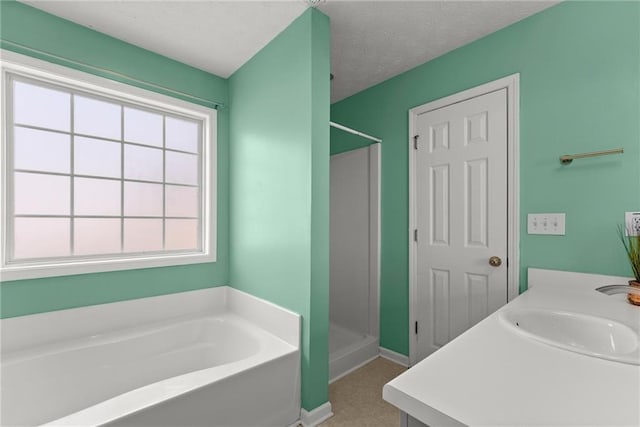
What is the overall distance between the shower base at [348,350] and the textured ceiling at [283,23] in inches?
93.3

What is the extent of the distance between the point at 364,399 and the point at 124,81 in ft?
9.09

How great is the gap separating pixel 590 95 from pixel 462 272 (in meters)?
1.25

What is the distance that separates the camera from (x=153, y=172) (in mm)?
2229

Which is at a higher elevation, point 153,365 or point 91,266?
point 91,266

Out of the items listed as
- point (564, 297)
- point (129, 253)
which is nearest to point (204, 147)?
point (129, 253)

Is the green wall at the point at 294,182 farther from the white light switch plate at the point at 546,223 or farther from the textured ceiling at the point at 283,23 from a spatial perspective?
the white light switch plate at the point at 546,223

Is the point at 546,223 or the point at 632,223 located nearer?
the point at 632,223

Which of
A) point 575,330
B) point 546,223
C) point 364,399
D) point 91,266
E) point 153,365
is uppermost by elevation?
point 546,223

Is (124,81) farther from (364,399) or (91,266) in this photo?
(364,399)

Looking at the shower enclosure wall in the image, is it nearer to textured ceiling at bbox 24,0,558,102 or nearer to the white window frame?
textured ceiling at bbox 24,0,558,102

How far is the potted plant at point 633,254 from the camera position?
1.17m

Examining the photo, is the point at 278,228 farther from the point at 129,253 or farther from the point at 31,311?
the point at 31,311

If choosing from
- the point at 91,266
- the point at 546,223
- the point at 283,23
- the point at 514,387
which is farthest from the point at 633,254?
the point at 91,266

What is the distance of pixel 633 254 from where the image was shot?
1.28 meters
